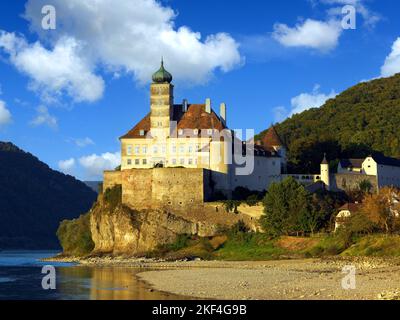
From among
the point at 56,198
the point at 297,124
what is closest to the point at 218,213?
the point at 297,124

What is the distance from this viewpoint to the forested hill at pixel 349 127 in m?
78.9

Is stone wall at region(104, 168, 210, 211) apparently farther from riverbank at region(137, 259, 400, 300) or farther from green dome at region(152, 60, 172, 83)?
riverbank at region(137, 259, 400, 300)

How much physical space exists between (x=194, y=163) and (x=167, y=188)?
3918 millimetres

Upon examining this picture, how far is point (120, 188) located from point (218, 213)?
38.9 ft

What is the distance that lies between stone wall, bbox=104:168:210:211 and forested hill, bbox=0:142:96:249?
7969cm

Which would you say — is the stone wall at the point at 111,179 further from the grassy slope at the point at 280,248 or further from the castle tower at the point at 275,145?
the castle tower at the point at 275,145

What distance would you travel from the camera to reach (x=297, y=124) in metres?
112

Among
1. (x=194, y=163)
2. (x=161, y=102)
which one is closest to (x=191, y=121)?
(x=161, y=102)

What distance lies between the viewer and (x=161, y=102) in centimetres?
7388

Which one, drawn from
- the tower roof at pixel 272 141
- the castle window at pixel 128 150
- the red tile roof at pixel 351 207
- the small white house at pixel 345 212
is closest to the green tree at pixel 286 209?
the small white house at pixel 345 212

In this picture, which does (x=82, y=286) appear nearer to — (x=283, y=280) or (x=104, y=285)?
(x=104, y=285)

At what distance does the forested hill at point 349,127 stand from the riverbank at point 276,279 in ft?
80.7

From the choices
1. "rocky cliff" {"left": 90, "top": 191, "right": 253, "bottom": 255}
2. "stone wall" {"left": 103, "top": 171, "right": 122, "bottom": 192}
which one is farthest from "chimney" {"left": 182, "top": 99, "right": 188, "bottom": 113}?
"rocky cliff" {"left": 90, "top": 191, "right": 253, "bottom": 255}
